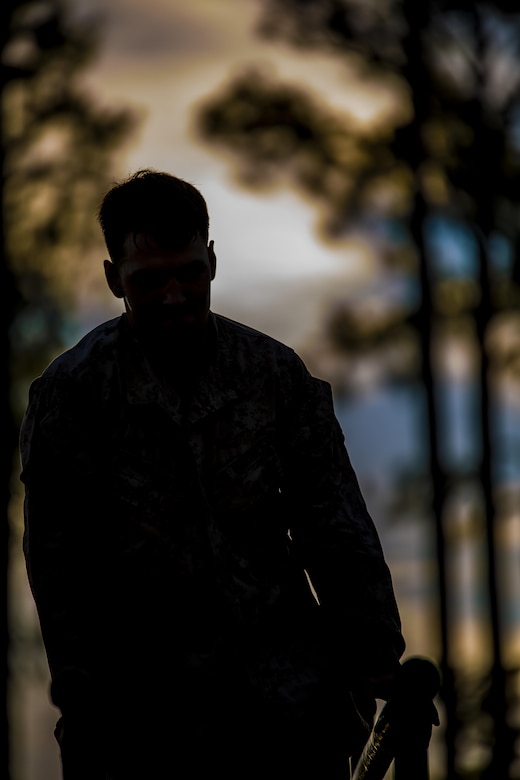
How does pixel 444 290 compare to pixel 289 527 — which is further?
pixel 444 290

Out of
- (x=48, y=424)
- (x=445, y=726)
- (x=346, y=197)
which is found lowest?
(x=445, y=726)

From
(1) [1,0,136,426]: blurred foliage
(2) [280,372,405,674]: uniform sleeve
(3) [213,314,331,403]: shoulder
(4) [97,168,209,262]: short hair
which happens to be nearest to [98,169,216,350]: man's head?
(4) [97,168,209,262]: short hair

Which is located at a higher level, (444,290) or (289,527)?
(444,290)

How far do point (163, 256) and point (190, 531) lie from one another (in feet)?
2.38

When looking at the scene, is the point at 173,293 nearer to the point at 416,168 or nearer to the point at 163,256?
the point at 163,256

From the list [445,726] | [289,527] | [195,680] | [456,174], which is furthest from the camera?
[456,174]

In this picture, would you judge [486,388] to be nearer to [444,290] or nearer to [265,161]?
[444,290]

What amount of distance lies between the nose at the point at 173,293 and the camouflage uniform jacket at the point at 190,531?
0.76 feet

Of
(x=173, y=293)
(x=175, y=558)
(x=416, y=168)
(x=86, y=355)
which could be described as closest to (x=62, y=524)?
(x=175, y=558)

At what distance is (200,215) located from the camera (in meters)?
3.46

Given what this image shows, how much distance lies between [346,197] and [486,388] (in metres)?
2.30

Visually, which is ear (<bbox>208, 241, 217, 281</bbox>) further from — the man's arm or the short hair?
the man's arm

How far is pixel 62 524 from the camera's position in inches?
135

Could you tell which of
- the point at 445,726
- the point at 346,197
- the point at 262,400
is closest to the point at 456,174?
the point at 346,197
